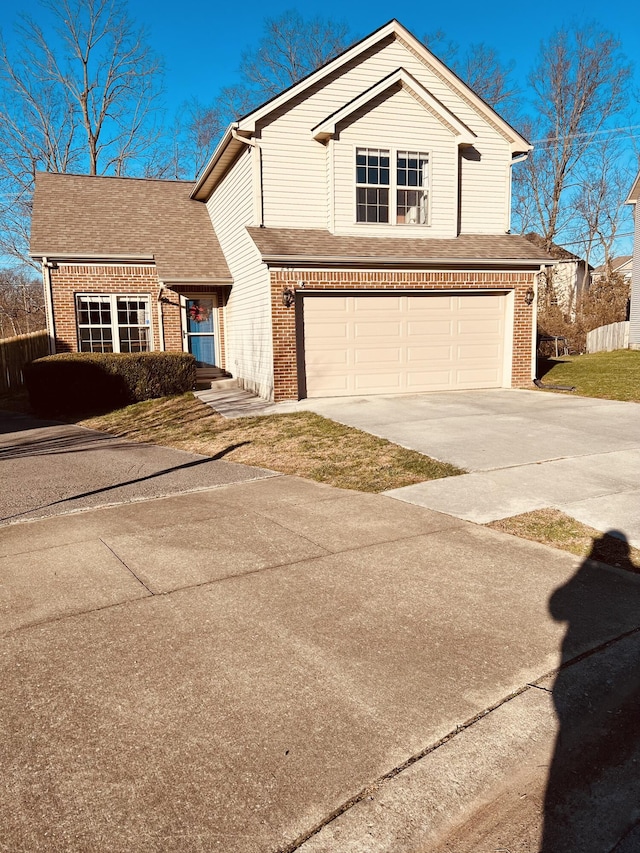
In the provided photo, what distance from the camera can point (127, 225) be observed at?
18000 mm

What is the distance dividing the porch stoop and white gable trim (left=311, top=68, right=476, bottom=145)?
6764mm

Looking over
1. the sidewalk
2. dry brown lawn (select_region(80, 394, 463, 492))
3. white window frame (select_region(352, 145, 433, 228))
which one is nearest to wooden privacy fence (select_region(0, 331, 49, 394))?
dry brown lawn (select_region(80, 394, 463, 492))

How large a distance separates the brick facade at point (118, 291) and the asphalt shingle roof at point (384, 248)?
4.56 m

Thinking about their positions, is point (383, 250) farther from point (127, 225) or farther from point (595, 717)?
point (595, 717)

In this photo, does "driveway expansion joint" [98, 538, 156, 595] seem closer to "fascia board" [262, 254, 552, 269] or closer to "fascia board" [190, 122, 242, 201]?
"fascia board" [262, 254, 552, 269]

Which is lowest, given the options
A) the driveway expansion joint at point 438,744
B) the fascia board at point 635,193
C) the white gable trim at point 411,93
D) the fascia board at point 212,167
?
the driveway expansion joint at point 438,744

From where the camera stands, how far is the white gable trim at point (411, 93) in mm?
13748

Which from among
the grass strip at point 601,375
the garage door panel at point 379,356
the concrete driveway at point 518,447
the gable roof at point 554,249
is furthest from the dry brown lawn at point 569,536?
the gable roof at point 554,249

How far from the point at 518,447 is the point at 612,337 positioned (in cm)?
2259

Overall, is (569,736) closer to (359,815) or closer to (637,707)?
(637,707)

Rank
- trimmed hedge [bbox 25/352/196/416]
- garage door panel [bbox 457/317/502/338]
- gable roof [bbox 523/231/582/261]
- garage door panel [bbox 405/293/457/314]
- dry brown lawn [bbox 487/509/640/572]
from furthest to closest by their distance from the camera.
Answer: gable roof [bbox 523/231/582/261], garage door panel [bbox 457/317/502/338], trimmed hedge [bbox 25/352/196/416], garage door panel [bbox 405/293/457/314], dry brown lawn [bbox 487/509/640/572]

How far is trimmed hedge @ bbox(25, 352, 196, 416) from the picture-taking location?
14.6 m

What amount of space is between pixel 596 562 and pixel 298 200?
11690 mm

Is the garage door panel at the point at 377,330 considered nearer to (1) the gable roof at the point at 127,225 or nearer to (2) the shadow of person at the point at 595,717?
(1) the gable roof at the point at 127,225
